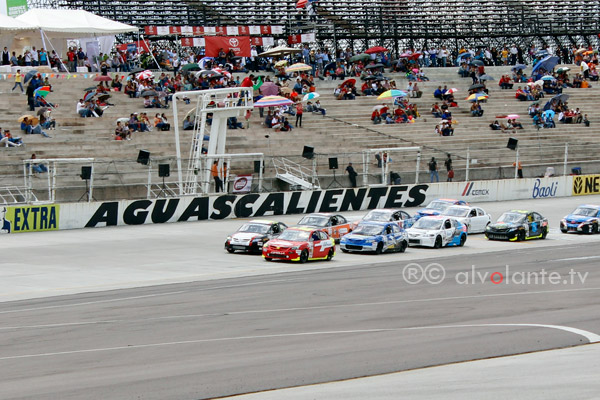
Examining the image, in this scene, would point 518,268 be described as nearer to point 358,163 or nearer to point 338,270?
point 338,270

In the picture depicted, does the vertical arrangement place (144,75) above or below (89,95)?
above

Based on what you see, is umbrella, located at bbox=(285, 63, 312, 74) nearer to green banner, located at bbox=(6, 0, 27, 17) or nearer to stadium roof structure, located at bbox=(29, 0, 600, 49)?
stadium roof structure, located at bbox=(29, 0, 600, 49)

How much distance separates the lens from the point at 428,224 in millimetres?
36125

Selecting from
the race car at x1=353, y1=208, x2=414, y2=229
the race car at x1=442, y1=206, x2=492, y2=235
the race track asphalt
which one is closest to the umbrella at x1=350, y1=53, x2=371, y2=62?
the race car at x1=442, y1=206, x2=492, y2=235

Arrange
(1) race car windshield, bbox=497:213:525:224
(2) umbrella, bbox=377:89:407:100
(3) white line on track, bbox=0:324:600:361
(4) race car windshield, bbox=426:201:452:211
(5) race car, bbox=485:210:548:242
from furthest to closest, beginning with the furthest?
(2) umbrella, bbox=377:89:407:100 → (4) race car windshield, bbox=426:201:452:211 → (1) race car windshield, bbox=497:213:525:224 → (5) race car, bbox=485:210:548:242 → (3) white line on track, bbox=0:324:600:361

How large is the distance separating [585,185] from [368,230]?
79.2 feet

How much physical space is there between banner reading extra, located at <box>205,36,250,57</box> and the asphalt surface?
3022 cm

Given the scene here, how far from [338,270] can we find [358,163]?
1898cm

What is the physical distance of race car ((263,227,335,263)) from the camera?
31047 millimetres

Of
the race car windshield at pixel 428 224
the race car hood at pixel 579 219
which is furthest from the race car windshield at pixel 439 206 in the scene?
the race car hood at pixel 579 219

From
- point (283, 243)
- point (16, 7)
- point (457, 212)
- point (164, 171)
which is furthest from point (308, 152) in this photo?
point (16, 7)

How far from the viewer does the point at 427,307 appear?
20.8 meters

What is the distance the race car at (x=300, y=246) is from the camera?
31047mm

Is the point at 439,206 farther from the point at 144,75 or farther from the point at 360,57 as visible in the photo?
the point at 360,57
